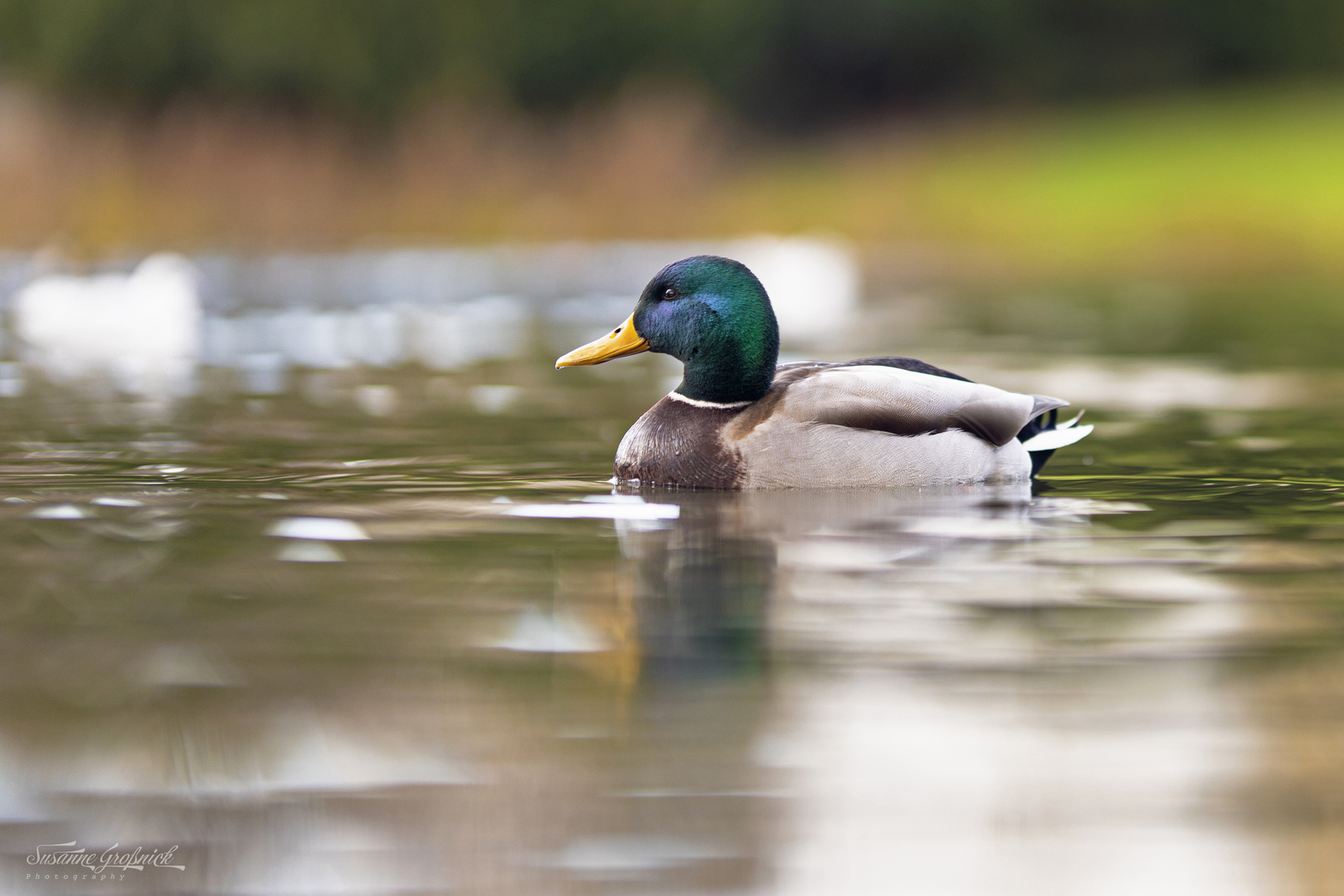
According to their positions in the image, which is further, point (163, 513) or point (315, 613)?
point (163, 513)

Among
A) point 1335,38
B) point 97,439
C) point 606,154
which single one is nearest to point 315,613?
point 97,439

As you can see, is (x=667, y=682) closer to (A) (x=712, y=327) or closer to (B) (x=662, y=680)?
(B) (x=662, y=680)

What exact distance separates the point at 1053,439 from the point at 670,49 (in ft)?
90.9

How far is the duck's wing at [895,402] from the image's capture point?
6645 millimetres

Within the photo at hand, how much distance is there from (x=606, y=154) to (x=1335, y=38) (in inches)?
1183

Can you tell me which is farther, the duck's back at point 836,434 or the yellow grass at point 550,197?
the yellow grass at point 550,197

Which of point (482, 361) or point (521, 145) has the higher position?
point (521, 145)

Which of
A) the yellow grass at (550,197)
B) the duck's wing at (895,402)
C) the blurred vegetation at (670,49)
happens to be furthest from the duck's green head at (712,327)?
the blurred vegetation at (670,49)

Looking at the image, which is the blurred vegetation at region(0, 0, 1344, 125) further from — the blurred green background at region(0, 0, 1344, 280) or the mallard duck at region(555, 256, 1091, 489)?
the mallard duck at region(555, 256, 1091, 489)

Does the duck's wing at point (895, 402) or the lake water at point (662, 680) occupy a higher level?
the duck's wing at point (895, 402)

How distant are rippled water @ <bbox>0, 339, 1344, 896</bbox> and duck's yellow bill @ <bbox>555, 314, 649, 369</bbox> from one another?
417mm

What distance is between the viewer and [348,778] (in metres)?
3.54

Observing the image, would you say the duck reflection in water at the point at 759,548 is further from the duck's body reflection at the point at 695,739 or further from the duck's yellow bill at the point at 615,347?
the duck's yellow bill at the point at 615,347

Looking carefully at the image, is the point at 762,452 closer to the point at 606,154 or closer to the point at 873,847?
the point at 873,847
